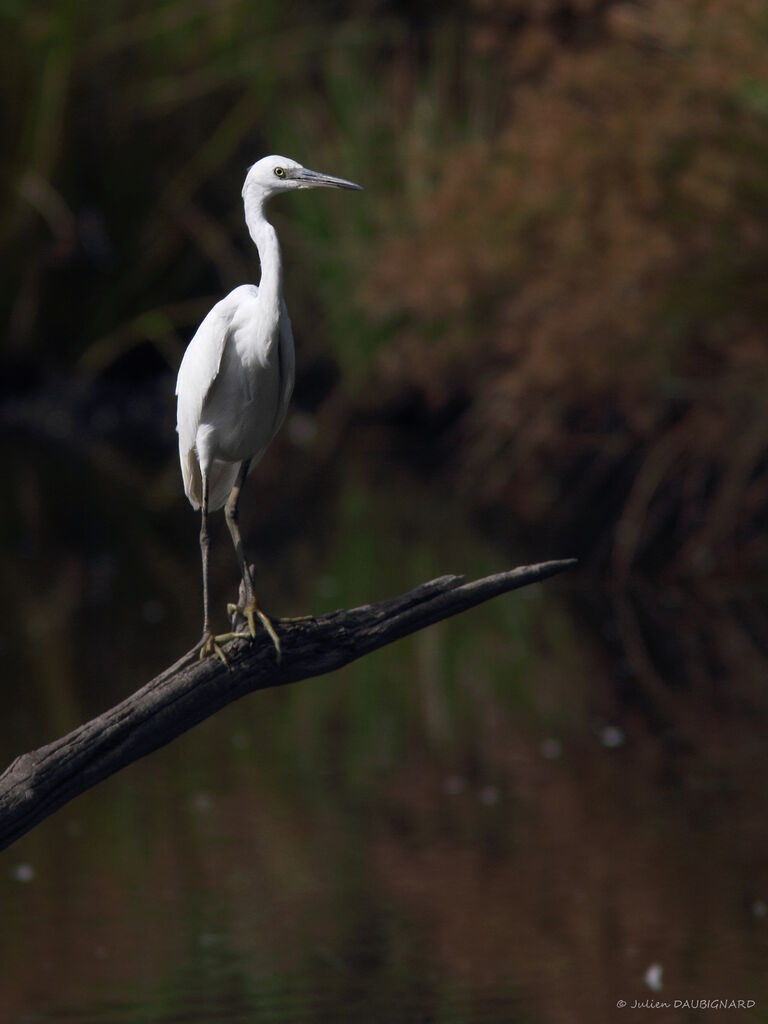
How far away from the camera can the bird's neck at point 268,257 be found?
2.80m

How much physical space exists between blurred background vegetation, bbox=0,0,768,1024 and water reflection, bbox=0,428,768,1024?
20mm

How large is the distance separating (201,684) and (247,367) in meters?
0.56

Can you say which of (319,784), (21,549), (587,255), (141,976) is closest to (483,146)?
(587,255)

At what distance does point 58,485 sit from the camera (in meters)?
11.5

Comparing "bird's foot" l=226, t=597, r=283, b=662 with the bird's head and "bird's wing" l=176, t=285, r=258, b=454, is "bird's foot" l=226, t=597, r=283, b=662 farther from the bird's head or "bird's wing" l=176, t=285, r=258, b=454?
the bird's head

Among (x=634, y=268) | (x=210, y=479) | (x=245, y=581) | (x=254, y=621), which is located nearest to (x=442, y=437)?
(x=634, y=268)

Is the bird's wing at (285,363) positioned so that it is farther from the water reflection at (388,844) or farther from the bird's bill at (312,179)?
the water reflection at (388,844)

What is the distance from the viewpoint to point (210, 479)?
3.18m

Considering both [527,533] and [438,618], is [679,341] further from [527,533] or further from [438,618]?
[438,618]

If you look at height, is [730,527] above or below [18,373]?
below

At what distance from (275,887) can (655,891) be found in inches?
40.2

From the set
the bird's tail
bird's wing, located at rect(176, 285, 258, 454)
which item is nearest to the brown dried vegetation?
the bird's tail

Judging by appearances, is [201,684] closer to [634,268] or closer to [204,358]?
[204,358]

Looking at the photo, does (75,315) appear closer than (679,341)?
No
